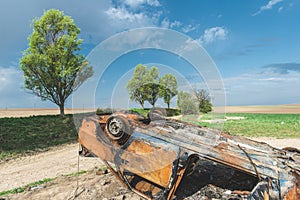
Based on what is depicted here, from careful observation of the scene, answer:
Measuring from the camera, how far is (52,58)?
18.3 m

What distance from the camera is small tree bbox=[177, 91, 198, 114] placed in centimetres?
510

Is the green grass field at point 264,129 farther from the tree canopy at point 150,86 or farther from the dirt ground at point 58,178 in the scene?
the dirt ground at point 58,178

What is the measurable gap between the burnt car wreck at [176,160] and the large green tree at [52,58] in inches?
590

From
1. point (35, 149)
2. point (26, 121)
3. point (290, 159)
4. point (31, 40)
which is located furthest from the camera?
point (31, 40)

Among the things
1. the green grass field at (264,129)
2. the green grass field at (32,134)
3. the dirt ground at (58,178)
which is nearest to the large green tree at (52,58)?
the green grass field at (32,134)

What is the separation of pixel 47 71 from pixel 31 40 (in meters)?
2.79

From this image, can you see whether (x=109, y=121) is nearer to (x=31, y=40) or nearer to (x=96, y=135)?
(x=96, y=135)

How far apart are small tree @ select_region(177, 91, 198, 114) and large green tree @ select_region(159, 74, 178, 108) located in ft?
0.58

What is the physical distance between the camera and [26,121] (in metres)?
14.5

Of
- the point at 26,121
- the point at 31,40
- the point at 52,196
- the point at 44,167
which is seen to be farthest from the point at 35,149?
the point at 31,40

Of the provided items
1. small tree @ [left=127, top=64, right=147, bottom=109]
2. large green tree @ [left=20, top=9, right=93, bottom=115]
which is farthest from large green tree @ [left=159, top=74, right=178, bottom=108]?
large green tree @ [left=20, top=9, right=93, bottom=115]

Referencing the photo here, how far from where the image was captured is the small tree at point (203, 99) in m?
4.98

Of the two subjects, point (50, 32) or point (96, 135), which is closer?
point (96, 135)

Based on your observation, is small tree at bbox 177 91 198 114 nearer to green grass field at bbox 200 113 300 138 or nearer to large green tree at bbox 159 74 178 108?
large green tree at bbox 159 74 178 108
